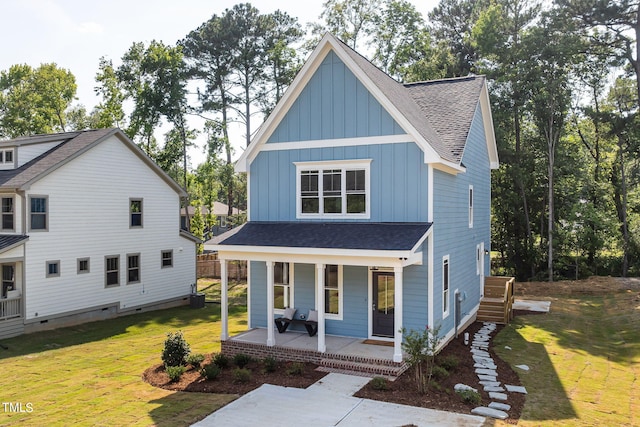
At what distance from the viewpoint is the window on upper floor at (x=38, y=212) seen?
18.0 metres

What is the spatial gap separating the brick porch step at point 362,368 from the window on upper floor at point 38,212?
1269cm

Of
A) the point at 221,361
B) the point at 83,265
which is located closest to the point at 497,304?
the point at 221,361

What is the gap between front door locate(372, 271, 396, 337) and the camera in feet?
43.6

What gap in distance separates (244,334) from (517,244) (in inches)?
907

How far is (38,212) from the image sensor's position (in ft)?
59.8

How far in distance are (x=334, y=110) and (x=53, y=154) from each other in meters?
13.1

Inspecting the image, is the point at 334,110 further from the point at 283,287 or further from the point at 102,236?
the point at 102,236

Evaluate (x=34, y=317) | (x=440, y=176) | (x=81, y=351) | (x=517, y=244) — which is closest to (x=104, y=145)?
(x=34, y=317)

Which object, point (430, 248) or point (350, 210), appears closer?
point (430, 248)

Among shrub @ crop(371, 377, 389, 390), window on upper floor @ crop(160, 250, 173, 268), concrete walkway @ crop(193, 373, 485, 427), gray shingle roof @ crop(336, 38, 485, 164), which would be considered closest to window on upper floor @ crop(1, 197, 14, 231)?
window on upper floor @ crop(160, 250, 173, 268)

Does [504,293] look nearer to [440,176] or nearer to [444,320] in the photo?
[444,320]

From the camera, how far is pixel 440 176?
44.2 ft

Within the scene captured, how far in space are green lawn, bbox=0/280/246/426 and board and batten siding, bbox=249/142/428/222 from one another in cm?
524

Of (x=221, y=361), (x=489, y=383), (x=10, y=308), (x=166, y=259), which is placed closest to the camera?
(x=489, y=383)
